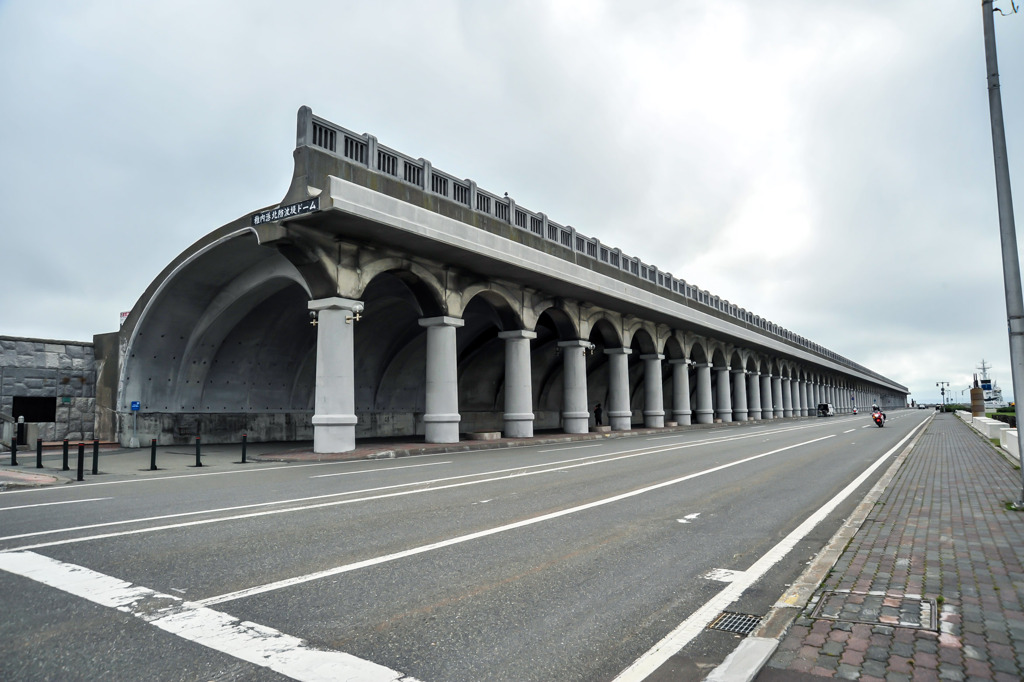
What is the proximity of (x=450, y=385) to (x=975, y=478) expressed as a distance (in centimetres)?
1591

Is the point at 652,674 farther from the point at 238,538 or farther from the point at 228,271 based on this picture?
the point at 228,271

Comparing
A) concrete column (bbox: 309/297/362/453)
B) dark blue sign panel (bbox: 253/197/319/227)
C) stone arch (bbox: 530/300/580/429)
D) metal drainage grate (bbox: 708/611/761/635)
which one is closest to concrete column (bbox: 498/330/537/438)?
stone arch (bbox: 530/300/580/429)

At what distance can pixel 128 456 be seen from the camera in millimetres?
20188

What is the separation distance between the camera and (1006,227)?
9.27 m

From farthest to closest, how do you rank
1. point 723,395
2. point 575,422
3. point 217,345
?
point 723,395 < point 575,422 < point 217,345

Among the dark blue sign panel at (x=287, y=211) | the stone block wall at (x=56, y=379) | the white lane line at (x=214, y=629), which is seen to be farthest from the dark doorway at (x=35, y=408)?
the white lane line at (x=214, y=629)

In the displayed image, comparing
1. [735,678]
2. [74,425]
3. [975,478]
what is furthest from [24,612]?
[74,425]

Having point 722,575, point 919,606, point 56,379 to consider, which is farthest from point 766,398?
point 919,606

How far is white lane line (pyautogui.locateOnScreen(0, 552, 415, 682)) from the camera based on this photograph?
11.8ft

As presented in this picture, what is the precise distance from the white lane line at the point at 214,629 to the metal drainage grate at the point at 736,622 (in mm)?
2231

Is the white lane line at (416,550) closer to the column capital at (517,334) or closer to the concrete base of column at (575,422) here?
the column capital at (517,334)

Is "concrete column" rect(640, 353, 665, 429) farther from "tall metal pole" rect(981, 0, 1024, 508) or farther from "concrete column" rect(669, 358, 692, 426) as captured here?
"tall metal pole" rect(981, 0, 1024, 508)

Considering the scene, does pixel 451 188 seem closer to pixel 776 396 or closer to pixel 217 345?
pixel 217 345

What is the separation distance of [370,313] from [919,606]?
25.9 m
